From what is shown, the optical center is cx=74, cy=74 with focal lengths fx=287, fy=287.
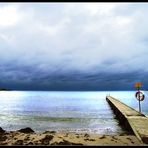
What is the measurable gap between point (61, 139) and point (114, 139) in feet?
5.51

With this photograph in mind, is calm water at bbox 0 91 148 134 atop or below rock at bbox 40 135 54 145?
below

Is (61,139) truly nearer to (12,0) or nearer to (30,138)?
(30,138)

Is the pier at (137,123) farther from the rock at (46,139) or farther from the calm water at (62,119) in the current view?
the rock at (46,139)

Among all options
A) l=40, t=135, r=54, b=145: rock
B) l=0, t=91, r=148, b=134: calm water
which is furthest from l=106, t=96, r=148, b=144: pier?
l=40, t=135, r=54, b=145: rock

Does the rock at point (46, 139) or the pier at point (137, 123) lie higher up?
the pier at point (137, 123)

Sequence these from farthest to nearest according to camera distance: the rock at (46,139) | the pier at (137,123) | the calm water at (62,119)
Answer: the calm water at (62,119) → the pier at (137,123) → the rock at (46,139)

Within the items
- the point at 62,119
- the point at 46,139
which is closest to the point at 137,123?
the point at 46,139

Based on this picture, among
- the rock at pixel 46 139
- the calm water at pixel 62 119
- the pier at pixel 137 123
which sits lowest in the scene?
the calm water at pixel 62 119

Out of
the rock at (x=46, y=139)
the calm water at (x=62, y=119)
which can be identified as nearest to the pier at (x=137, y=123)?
the calm water at (x=62, y=119)

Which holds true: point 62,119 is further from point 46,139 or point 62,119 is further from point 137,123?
point 46,139

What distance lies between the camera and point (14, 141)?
28.8 feet

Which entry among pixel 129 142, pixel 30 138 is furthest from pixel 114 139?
pixel 30 138

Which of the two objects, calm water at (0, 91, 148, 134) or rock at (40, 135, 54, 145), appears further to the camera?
calm water at (0, 91, 148, 134)

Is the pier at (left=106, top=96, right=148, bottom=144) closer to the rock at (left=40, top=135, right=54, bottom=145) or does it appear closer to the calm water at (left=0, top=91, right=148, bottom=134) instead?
the calm water at (left=0, top=91, right=148, bottom=134)
